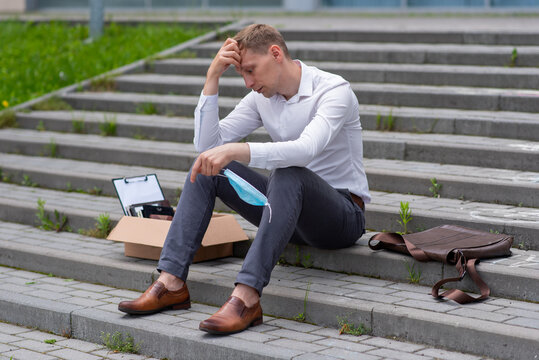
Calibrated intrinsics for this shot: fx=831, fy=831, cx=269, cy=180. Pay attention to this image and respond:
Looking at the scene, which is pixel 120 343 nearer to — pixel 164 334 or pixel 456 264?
pixel 164 334

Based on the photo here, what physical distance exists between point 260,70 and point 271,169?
561 mm

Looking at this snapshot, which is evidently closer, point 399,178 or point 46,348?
point 46,348

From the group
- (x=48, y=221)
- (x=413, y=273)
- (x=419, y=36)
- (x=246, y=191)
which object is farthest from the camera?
(x=419, y=36)

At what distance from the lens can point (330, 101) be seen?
4.39 metres

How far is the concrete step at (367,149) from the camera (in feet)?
19.7

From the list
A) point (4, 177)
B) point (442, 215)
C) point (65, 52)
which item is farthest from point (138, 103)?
point (442, 215)

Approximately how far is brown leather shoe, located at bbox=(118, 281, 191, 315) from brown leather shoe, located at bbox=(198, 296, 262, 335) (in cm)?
45

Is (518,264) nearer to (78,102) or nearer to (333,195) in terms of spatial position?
(333,195)

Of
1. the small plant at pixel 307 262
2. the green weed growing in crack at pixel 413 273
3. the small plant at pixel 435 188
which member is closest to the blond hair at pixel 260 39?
the small plant at pixel 307 262

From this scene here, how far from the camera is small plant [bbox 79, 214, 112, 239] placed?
5906 mm

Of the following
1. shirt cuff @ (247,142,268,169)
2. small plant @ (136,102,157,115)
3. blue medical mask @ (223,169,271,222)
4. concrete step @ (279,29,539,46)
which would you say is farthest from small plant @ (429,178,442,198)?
small plant @ (136,102,157,115)

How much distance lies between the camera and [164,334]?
4176 mm

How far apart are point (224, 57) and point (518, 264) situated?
192cm

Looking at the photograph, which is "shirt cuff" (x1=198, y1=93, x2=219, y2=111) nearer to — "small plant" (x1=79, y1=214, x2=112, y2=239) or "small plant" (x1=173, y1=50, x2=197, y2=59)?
"small plant" (x1=79, y1=214, x2=112, y2=239)
